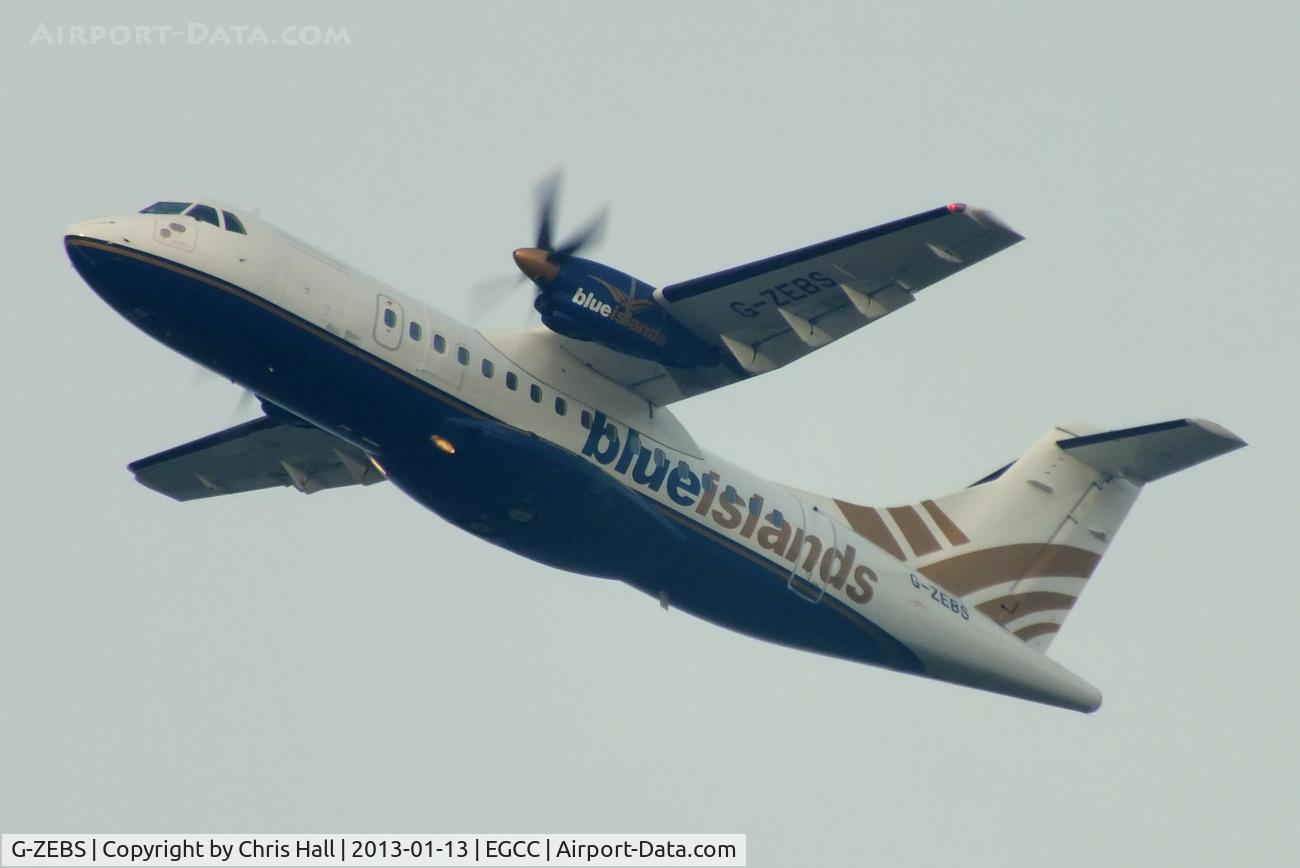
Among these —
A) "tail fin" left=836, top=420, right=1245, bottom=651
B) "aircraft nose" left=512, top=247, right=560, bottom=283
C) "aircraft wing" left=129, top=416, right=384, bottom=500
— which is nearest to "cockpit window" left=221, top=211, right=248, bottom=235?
"aircraft nose" left=512, top=247, right=560, bottom=283

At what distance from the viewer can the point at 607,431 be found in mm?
19422

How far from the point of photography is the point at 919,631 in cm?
2061

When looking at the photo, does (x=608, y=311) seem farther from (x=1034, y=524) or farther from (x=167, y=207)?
(x=1034, y=524)

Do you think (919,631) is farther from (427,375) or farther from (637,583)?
(427,375)

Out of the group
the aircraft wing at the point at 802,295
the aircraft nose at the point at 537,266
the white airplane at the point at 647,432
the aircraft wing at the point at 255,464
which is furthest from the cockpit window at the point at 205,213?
the aircraft wing at the point at 255,464

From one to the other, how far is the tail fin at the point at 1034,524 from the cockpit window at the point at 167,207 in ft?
27.9

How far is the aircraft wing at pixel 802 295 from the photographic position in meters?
17.6

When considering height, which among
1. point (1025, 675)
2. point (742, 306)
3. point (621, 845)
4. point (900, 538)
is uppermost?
point (742, 306)

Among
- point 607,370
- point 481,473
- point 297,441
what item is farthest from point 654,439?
point 297,441

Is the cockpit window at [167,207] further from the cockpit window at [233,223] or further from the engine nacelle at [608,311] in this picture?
the engine nacelle at [608,311]

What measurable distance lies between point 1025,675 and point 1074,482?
2.85m

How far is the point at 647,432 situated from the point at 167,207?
5691 millimetres

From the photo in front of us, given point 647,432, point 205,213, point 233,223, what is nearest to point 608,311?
point 647,432

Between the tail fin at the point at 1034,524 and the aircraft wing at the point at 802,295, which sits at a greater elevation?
the aircraft wing at the point at 802,295
